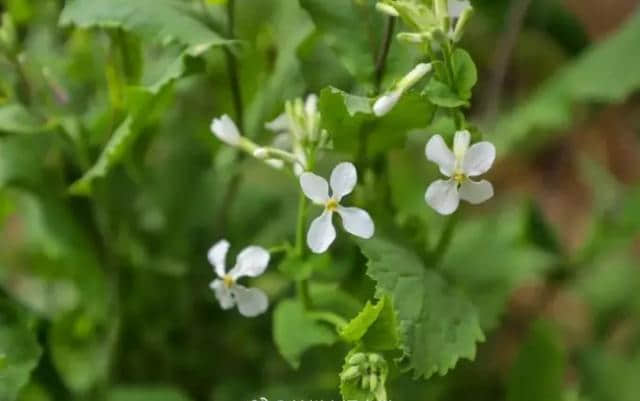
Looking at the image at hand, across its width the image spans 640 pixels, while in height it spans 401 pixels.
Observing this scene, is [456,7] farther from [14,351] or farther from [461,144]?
[14,351]

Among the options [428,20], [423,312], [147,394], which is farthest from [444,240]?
[147,394]

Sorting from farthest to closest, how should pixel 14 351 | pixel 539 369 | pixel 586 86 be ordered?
pixel 586 86 → pixel 539 369 → pixel 14 351

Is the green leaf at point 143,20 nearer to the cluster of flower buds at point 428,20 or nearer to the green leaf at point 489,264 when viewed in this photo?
the cluster of flower buds at point 428,20

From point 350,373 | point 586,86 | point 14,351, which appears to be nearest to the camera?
point 350,373

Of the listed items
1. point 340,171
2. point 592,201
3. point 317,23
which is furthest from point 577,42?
point 340,171

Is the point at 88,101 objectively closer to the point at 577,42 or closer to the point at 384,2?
the point at 384,2

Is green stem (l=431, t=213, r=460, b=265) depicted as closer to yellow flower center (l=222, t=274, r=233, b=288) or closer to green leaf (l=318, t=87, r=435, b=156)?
green leaf (l=318, t=87, r=435, b=156)

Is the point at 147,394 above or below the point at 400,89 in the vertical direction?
below
